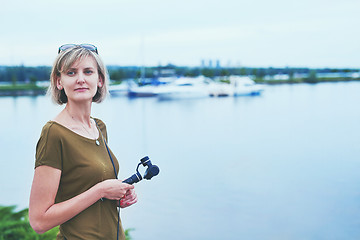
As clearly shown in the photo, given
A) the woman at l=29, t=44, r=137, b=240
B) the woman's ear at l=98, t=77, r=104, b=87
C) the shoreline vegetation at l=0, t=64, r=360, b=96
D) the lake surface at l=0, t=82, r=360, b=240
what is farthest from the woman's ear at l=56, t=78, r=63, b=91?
the shoreline vegetation at l=0, t=64, r=360, b=96

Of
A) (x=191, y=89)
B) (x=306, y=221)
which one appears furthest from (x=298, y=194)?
(x=191, y=89)

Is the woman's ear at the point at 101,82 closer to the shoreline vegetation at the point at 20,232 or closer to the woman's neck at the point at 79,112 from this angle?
the woman's neck at the point at 79,112

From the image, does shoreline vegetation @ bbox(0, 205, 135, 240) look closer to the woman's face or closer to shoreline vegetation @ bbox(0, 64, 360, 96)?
the woman's face

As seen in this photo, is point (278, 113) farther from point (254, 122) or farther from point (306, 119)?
point (254, 122)

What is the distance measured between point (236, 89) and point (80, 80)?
3883cm

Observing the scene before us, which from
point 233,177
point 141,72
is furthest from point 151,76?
point 233,177

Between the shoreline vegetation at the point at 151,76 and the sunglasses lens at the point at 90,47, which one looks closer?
the sunglasses lens at the point at 90,47

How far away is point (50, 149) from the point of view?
1.01 metres

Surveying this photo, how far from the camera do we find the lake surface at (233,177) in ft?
21.8

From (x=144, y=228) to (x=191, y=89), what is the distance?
1238 inches

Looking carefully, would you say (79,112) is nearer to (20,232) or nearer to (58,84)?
(58,84)

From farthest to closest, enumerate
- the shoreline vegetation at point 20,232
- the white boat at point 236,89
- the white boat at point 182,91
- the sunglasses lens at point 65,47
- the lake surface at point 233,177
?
1. the white boat at point 236,89
2. the white boat at point 182,91
3. the lake surface at point 233,177
4. the shoreline vegetation at point 20,232
5. the sunglasses lens at point 65,47

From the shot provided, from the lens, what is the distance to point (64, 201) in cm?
109

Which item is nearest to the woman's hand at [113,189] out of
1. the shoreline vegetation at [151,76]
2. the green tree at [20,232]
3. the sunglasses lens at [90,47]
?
the sunglasses lens at [90,47]
